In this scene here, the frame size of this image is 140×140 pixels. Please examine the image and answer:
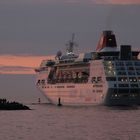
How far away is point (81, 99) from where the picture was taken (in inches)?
5290

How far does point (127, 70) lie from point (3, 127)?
54834 millimetres

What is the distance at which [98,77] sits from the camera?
429ft

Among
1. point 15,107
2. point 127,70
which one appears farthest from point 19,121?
point 127,70

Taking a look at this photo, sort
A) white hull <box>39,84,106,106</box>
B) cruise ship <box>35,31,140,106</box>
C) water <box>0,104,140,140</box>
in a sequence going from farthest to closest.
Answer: white hull <box>39,84,106,106</box>
cruise ship <box>35,31,140,106</box>
water <box>0,104,140,140</box>

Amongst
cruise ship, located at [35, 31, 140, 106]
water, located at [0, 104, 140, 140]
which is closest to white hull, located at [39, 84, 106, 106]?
cruise ship, located at [35, 31, 140, 106]

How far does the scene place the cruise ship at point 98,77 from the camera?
12594cm

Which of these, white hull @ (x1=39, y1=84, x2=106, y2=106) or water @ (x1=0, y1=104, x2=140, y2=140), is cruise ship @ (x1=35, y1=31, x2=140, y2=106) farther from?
water @ (x1=0, y1=104, x2=140, y2=140)

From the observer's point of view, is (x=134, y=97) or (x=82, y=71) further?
(x=82, y=71)

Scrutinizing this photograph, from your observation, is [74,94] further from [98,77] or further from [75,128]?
[75,128]

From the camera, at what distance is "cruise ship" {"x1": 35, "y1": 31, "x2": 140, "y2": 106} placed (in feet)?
413

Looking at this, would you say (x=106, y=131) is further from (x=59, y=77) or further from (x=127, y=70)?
(x=59, y=77)

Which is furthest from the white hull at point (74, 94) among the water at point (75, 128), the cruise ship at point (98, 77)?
the water at point (75, 128)

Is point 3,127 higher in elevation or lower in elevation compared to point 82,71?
lower

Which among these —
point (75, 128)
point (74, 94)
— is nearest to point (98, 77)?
point (74, 94)
